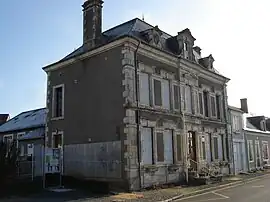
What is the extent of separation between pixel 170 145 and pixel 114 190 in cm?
515

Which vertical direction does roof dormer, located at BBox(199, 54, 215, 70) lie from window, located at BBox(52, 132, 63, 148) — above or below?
above

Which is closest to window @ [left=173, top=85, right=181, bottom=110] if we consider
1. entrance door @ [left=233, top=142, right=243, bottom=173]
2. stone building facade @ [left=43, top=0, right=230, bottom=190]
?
stone building facade @ [left=43, top=0, right=230, bottom=190]

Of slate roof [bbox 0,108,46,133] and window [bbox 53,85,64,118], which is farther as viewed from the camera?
slate roof [bbox 0,108,46,133]

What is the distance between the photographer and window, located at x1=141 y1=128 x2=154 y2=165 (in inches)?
731

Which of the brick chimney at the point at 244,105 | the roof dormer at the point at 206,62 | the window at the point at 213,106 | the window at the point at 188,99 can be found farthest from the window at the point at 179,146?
the brick chimney at the point at 244,105

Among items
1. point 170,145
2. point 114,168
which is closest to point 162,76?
point 170,145

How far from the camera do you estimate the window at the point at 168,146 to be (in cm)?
2023

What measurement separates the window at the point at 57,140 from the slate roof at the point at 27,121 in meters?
4.88

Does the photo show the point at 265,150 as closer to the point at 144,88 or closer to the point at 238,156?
the point at 238,156

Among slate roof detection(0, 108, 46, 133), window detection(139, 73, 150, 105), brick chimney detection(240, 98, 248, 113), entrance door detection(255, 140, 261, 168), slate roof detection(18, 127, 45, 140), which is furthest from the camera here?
brick chimney detection(240, 98, 248, 113)

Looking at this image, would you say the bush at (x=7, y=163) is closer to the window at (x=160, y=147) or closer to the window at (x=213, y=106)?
the window at (x=160, y=147)

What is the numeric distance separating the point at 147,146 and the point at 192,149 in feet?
17.8

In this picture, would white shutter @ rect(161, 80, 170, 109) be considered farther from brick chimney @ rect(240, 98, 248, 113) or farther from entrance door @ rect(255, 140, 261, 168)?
brick chimney @ rect(240, 98, 248, 113)

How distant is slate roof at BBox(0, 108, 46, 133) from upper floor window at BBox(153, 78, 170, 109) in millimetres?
10905
